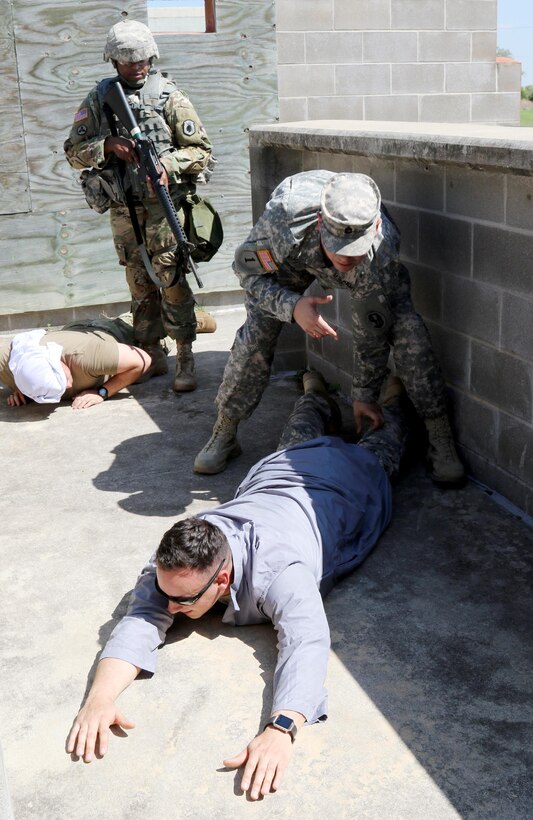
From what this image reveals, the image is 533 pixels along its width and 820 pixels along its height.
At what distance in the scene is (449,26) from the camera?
7.03 m

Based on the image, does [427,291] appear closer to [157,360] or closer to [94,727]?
[157,360]

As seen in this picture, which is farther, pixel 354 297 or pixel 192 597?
pixel 354 297

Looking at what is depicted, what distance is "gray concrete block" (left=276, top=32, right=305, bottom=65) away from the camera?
255 inches

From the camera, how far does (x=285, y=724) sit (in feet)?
7.36

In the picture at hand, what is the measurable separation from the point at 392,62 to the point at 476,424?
4079mm

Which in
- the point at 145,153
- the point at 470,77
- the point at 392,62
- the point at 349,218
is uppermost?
the point at 392,62

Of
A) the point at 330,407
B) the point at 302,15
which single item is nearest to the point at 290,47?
the point at 302,15

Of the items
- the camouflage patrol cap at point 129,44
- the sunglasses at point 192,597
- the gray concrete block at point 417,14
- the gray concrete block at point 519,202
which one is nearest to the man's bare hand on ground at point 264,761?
the sunglasses at point 192,597

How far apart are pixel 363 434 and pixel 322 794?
2076 millimetres

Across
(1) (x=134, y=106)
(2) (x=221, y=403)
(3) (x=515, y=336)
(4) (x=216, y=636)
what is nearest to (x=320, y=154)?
(1) (x=134, y=106)

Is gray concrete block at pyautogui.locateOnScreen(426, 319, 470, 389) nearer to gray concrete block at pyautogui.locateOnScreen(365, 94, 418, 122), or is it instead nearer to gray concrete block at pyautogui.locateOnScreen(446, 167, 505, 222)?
gray concrete block at pyautogui.locateOnScreen(446, 167, 505, 222)

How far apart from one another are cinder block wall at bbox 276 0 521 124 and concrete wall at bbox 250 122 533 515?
2.50m

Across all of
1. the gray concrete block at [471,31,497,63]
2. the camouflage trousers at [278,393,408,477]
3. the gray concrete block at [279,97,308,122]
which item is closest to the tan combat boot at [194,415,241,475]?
the camouflage trousers at [278,393,408,477]

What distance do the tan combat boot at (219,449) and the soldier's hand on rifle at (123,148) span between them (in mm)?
1554
